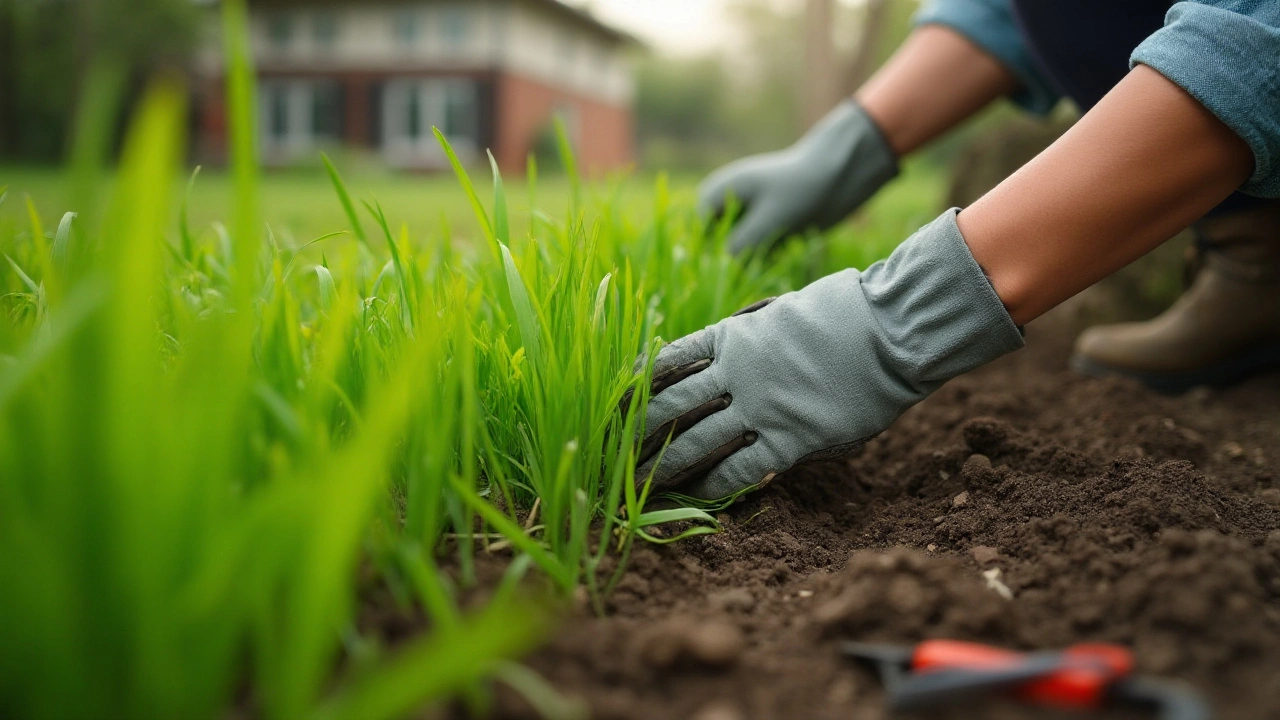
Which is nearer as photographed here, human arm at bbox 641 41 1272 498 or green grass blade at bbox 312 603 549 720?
green grass blade at bbox 312 603 549 720

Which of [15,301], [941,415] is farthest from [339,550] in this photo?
[941,415]

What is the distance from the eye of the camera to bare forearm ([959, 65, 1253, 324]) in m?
1.20

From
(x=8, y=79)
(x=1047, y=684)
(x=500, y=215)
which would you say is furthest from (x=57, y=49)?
(x=1047, y=684)

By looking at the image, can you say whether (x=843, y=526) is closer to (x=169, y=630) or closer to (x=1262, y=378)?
(x=169, y=630)

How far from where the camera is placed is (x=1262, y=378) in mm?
2307

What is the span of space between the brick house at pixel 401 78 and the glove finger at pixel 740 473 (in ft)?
70.3

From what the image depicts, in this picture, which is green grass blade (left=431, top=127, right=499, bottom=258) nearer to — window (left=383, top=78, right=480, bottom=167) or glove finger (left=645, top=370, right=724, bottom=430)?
glove finger (left=645, top=370, right=724, bottom=430)

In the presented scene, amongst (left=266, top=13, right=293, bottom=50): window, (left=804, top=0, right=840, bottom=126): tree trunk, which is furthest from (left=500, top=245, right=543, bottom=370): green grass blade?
(left=266, top=13, right=293, bottom=50): window

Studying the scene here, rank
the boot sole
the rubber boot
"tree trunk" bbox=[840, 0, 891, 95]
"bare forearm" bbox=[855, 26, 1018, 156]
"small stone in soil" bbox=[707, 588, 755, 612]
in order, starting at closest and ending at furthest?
"small stone in soil" bbox=[707, 588, 755, 612] < the rubber boot < the boot sole < "bare forearm" bbox=[855, 26, 1018, 156] < "tree trunk" bbox=[840, 0, 891, 95]

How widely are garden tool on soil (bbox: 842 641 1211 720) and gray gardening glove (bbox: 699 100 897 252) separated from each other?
1969 millimetres

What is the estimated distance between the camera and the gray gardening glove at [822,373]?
4.25 ft

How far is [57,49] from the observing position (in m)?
22.4

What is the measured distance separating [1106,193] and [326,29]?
26.4m

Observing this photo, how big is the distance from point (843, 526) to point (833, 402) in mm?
228
